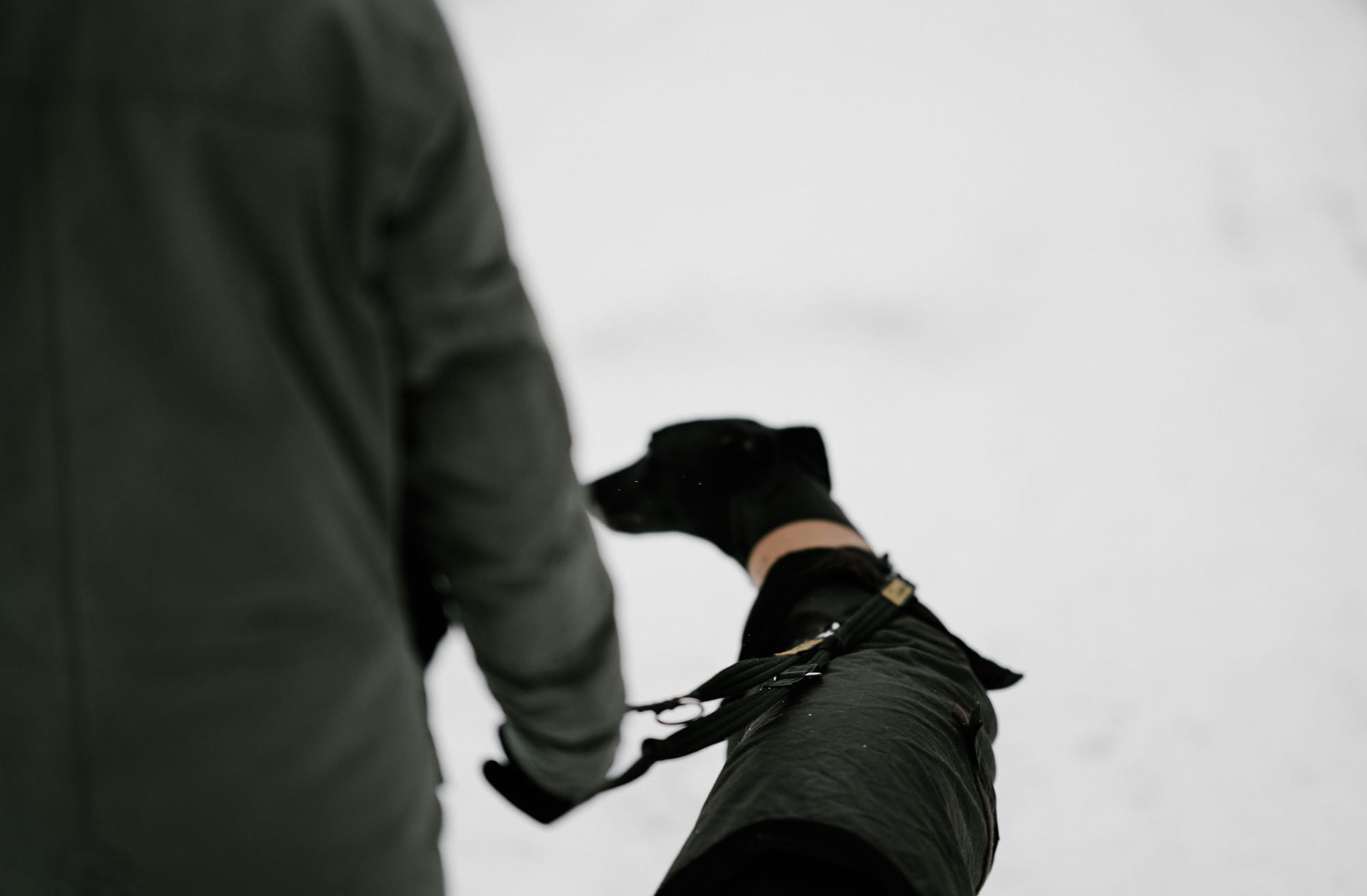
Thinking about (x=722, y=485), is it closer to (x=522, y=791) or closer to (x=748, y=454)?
(x=748, y=454)

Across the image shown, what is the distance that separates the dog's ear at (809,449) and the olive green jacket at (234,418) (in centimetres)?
110

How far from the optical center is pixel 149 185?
38 cm

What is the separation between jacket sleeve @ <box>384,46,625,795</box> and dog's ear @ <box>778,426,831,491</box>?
0.99m

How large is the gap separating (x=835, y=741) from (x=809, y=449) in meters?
0.81

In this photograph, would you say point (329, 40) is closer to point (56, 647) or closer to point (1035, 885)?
point (56, 647)

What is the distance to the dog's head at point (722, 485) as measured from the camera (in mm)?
1504

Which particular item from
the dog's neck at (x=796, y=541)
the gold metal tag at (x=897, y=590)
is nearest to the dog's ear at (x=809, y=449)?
the dog's neck at (x=796, y=541)

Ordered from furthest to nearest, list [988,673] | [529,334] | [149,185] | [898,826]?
[988,673] → [898,826] → [529,334] → [149,185]

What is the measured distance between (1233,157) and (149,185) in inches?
165

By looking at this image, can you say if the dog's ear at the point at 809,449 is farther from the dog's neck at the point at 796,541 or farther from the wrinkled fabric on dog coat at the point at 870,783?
the wrinkled fabric on dog coat at the point at 870,783

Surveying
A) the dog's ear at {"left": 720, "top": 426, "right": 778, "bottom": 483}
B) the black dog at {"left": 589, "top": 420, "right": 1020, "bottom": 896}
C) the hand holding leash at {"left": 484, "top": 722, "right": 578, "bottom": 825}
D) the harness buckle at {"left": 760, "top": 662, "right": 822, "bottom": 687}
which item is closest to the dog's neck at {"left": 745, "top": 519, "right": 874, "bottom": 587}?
the black dog at {"left": 589, "top": 420, "right": 1020, "bottom": 896}

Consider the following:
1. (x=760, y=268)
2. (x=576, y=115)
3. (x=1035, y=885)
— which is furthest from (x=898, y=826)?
(x=576, y=115)

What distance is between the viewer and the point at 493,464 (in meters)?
0.51

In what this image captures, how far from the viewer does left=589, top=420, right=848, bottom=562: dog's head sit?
59.2 inches
